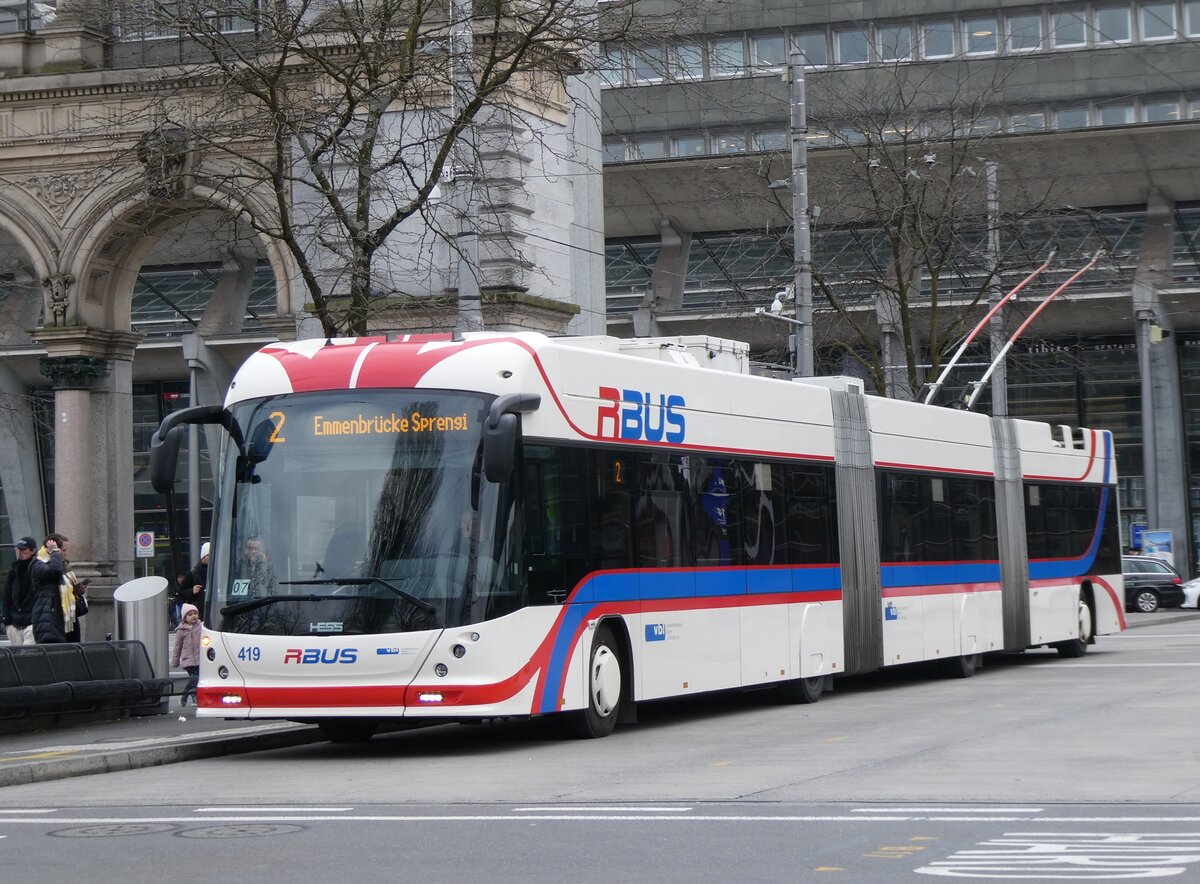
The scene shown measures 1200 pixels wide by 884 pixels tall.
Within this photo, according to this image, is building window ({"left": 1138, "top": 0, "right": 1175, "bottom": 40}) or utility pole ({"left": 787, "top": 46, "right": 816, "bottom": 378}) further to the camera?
building window ({"left": 1138, "top": 0, "right": 1175, "bottom": 40})

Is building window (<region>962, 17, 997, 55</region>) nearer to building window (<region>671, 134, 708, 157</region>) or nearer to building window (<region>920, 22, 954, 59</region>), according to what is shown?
building window (<region>920, 22, 954, 59</region>)

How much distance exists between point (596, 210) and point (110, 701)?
11.0m

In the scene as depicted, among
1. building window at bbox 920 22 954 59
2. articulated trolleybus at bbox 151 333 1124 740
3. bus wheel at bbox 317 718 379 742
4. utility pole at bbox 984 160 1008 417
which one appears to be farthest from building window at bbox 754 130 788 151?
bus wheel at bbox 317 718 379 742

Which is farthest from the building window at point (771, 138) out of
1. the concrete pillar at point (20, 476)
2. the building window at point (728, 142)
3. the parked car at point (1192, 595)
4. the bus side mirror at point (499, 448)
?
the bus side mirror at point (499, 448)

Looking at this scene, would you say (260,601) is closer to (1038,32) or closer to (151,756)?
(151,756)

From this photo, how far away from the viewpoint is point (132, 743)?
1620 centimetres

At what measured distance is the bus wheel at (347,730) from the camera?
16406 millimetres

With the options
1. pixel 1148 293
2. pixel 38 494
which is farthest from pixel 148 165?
pixel 38 494

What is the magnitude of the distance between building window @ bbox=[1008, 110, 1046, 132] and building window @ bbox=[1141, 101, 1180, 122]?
260 centimetres

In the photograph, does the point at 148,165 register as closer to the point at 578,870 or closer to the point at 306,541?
the point at 306,541

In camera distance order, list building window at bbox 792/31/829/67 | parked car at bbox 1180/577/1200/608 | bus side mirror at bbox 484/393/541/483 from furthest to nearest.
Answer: building window at bbox 792/31/829/67
parked car at bbox 1180/577/1200/608
bus side mirror at bbox 484/393/541/483

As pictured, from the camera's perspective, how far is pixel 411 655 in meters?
14.5

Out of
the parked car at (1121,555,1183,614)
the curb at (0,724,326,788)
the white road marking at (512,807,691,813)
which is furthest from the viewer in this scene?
the parked car at (1121,555,1183,614)

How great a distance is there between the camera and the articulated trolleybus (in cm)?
1459
